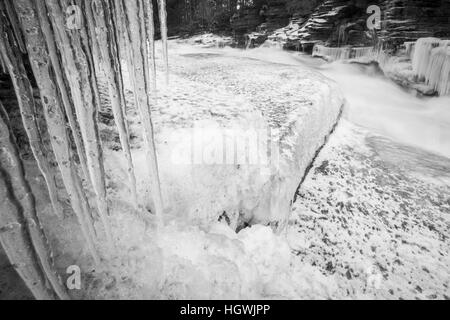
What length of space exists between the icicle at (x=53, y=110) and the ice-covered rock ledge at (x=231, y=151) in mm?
598

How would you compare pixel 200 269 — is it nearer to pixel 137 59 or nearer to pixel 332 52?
pixel 137 59

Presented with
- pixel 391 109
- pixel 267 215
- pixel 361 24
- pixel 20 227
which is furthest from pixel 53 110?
pixel 361 24

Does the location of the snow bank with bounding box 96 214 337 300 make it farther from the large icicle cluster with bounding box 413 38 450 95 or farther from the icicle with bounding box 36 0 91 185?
the large icicle cluster with bounding box 413 38 450 95

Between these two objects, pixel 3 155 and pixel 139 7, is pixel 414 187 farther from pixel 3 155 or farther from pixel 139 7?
pixel 3 155

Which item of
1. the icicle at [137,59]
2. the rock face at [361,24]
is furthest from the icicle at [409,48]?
the icicle at [137,59]

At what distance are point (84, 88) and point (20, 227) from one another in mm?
718

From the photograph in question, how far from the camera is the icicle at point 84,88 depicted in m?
1.20

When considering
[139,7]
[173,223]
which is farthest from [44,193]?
[139,7]

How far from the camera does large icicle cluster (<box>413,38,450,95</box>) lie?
21.7ft

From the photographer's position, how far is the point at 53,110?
117cm

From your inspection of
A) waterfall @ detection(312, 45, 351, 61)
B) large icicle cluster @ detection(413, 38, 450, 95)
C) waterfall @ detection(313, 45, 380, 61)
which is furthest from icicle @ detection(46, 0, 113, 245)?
waterfall @ detection(312, 45, 351, 61)

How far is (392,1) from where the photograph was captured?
838 cm

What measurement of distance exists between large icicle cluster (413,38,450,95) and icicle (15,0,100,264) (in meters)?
8.77

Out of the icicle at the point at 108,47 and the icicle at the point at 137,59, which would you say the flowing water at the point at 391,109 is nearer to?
the icicle at the point at 137,59
